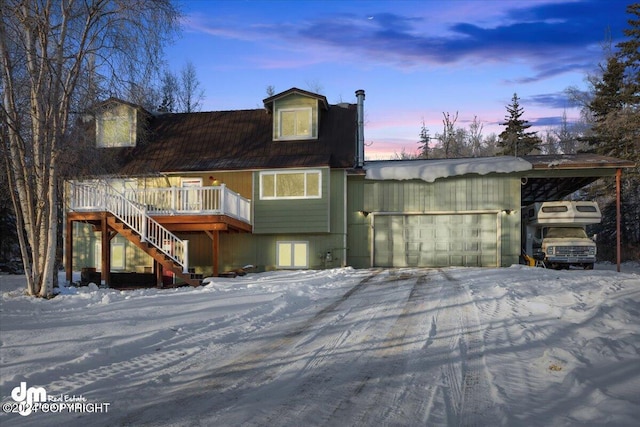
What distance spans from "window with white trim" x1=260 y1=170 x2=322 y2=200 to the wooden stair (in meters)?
5.36

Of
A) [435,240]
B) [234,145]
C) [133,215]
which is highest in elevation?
[234,145]

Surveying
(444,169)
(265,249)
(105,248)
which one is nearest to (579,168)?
(444,169)

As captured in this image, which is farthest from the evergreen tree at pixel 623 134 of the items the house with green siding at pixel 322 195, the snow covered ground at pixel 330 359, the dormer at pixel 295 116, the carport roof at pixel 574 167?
the snow covered ground at pixel 330 359

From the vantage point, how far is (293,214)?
60.3 feet

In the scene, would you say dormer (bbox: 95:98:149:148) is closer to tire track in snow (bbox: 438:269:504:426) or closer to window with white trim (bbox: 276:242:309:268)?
window with white trim (bbox: 276:242:309:268)

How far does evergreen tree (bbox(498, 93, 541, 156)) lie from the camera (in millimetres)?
44844

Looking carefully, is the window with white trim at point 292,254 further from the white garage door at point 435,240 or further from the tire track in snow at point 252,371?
the tire track in snow at point 252,371

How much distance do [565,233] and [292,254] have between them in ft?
35.6

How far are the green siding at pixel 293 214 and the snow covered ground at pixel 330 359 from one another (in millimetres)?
7550

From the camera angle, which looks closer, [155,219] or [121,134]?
[155,219]

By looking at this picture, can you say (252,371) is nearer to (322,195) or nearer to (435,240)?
(322,195)

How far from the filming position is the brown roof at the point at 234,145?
18.7 m

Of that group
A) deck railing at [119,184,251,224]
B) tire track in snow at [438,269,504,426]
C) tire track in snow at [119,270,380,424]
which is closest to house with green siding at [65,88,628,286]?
deck railing at [119,184,251,224]

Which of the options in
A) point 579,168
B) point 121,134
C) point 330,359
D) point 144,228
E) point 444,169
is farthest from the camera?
point 121,134
